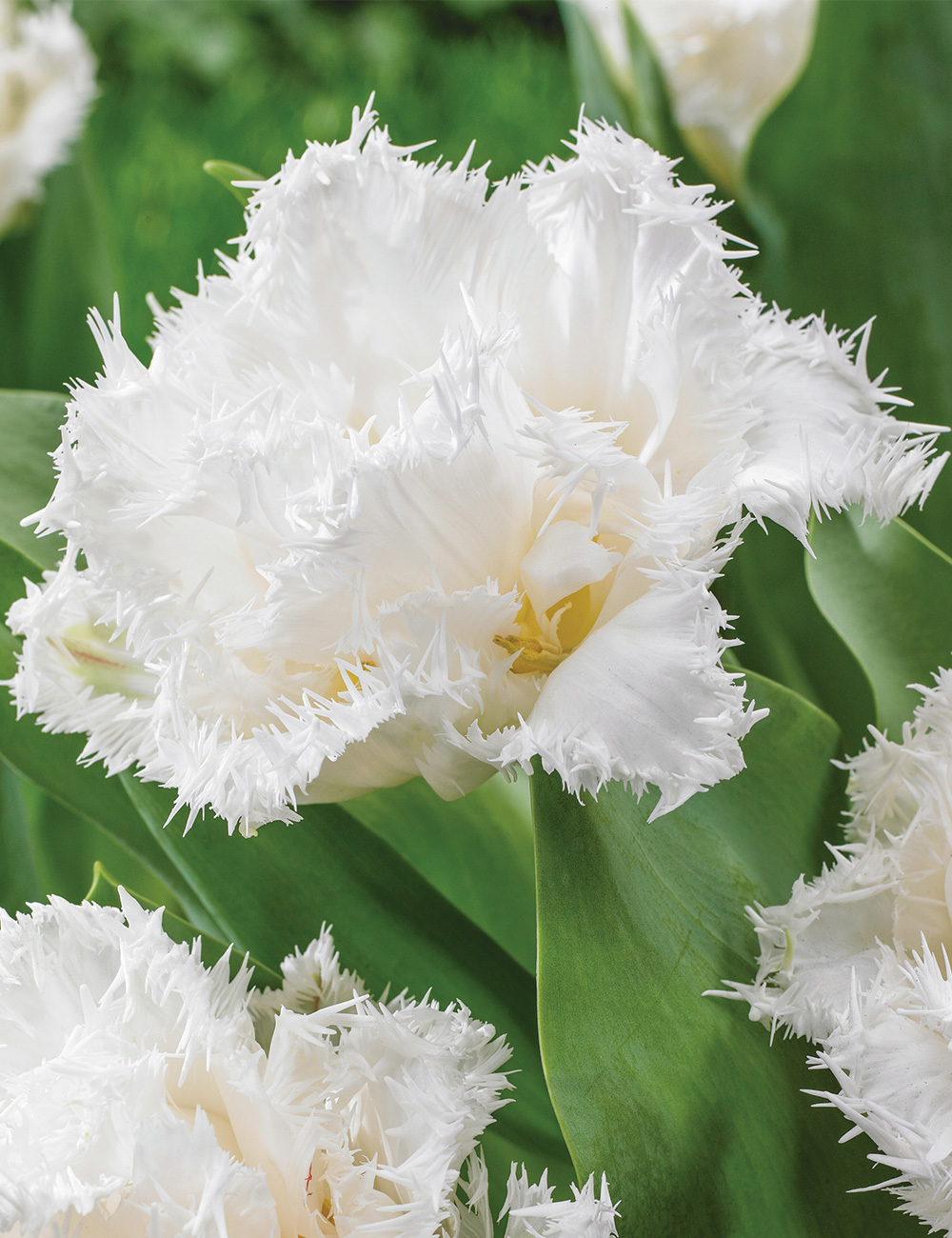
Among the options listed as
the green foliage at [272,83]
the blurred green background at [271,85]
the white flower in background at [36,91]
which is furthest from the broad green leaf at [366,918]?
the green foliage at [272,83]

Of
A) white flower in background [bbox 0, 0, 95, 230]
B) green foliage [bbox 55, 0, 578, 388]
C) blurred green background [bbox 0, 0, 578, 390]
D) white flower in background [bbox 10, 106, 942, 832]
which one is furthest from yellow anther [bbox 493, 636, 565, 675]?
green foliage [bbox 55, 0, 578, 388]

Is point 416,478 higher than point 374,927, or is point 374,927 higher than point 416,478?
point 416,478

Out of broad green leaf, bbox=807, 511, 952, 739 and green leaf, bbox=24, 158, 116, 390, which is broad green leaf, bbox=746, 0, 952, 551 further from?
green leaf, bbox=24, 158, 116, 390

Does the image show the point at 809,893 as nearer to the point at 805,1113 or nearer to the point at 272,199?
the point at 805,1113

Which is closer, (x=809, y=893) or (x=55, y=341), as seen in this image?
(x=809, y=893)

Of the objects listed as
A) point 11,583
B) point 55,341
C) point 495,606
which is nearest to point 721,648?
point 495,606

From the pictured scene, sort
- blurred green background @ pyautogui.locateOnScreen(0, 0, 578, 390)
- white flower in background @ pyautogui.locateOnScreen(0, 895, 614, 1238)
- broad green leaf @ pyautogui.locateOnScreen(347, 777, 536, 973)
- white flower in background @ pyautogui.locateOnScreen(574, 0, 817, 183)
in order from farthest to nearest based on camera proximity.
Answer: blurred green background @ pyautogui.locateOnScreen(0, 0, 578, 390)
white flower in background @ pyautogui.locateOnScreen(574, 0, 817, 183)
broad green leaf @ pyautogui.locateOnScreen(347, 777, 536, 973)
white flower in background @ pyautogui.locateOnScreen(0, 895, 614, 1238)

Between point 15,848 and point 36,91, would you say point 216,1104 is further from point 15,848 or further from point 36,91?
point 36,91

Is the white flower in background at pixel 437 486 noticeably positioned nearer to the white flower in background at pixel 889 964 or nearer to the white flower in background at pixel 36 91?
the white flower in background at pixel 889 964
